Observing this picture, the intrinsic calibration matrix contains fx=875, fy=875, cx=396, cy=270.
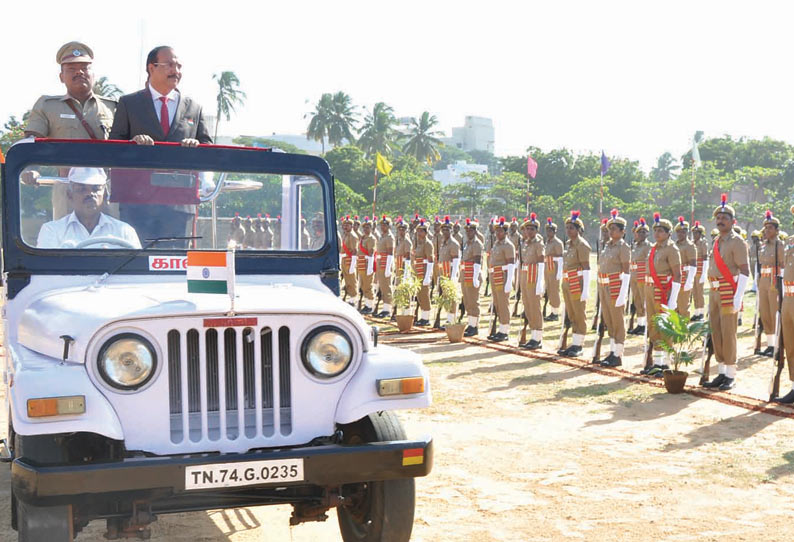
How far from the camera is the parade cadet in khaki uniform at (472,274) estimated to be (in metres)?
16.0

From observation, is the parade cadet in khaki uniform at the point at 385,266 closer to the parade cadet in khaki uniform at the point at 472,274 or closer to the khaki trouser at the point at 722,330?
the parade cadet in khaki uniform at the point at 472,274

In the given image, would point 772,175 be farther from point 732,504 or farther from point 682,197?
point 732,504

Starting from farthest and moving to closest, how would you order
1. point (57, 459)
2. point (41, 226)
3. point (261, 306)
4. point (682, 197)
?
point (682, 197) → point (41, 226) → point (261, 306) → point (57, 459)

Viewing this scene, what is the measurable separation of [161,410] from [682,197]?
51.2 meters

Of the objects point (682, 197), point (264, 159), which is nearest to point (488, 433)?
point (264, 159)

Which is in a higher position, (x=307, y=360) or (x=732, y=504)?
(x=307, y=360)

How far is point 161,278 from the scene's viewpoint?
186 inches

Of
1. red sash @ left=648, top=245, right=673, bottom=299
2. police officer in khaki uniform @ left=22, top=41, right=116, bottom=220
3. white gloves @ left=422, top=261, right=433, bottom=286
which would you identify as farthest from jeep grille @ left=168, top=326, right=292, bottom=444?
white gloves @ left=422, top=261, right=433, bottom=286

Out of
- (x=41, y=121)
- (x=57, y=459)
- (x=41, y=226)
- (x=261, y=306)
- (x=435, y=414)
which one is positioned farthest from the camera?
(x=435, y=414)

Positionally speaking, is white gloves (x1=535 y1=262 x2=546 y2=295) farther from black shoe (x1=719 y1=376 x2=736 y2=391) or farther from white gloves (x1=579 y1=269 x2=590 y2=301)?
black shoe (x1=719 y1=376 x2=736 y2=391)

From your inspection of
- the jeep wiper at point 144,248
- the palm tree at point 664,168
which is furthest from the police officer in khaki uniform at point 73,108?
the palm tree at point 664,168

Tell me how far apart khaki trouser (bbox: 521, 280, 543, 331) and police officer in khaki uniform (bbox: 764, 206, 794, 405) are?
512 centimetres

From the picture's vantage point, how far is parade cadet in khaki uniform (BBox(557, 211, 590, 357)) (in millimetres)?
13156

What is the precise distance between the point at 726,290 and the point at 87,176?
761cm
